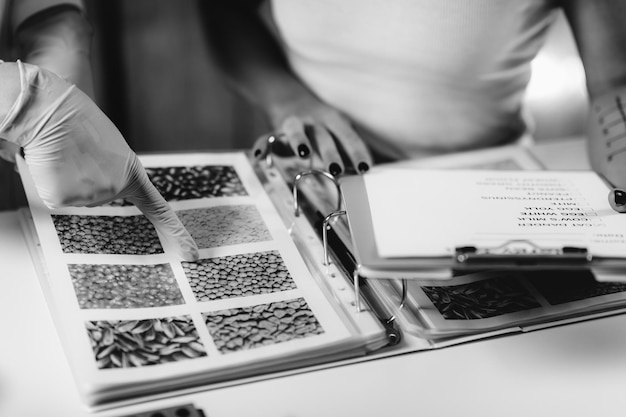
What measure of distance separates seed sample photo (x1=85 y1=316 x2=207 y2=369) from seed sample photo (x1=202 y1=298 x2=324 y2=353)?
2 centimetres

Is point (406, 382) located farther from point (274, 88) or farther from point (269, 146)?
point (274, 88)

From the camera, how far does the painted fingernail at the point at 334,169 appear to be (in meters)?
0.79

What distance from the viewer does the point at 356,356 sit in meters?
0.61

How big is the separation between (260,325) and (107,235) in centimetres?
19

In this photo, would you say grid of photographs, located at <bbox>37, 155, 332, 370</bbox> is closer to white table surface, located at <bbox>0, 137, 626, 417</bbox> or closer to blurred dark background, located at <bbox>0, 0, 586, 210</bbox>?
white table surface, located at <bbox>0, 137, 626, 417</bbox>

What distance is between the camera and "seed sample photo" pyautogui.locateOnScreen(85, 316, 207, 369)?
0.56m

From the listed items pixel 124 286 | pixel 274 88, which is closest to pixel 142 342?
pixel 124 286

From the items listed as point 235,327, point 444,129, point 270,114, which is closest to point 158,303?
point 235,327

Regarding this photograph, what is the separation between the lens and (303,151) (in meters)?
0.82

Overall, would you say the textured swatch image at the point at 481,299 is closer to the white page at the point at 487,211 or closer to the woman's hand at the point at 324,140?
the white page at the point at 487,211

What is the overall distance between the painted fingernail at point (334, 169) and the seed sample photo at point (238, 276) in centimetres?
14

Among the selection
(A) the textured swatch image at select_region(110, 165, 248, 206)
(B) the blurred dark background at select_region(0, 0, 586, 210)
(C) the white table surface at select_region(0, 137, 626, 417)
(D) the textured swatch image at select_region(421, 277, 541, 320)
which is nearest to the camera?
(C) the white table surface at select_region(0, 137, 626, 417)

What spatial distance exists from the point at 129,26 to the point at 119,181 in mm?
1285

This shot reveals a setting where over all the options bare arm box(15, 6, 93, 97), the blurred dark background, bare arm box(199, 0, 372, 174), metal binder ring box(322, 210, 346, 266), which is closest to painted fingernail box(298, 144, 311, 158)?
bare arm box(199, 0, 372, 174)
